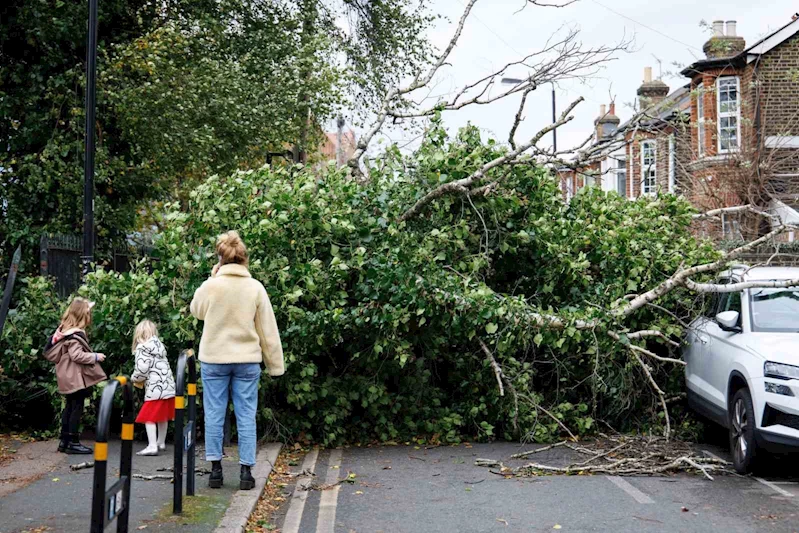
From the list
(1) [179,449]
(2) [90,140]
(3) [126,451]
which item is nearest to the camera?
(3) [126,451]

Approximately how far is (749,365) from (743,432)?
0.60 meters

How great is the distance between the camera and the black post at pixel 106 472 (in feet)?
13.5

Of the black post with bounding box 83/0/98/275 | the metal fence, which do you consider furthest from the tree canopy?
the black post with bounding box 83/0/98/275

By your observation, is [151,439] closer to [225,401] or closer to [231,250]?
[225,401]

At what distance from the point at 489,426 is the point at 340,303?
215 cm

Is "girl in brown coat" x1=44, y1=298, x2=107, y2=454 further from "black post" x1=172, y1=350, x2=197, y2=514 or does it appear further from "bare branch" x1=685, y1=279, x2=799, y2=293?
"bare branch" x1=685, y1=279, x2=799, y2=293

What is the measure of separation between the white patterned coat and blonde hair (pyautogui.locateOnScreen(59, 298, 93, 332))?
655mm

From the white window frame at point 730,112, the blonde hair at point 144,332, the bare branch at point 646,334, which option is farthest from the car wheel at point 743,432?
the white window frame at point 730,112

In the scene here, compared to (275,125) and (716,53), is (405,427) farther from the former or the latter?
(716,53)

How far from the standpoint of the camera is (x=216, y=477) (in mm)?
7289

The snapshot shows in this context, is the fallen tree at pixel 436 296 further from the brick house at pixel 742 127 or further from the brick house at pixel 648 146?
the brick house at pixel 742 127

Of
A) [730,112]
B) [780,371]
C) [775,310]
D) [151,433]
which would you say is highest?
[730,112]

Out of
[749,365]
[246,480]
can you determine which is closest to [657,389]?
[749,365]

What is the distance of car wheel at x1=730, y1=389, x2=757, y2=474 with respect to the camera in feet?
26.0
